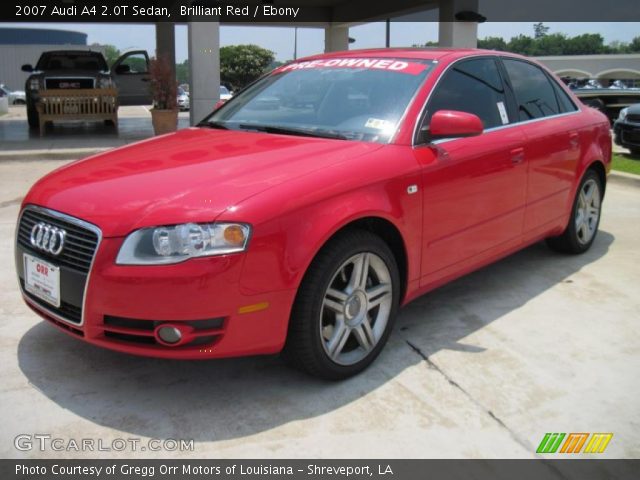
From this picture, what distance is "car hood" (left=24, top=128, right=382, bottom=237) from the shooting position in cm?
271

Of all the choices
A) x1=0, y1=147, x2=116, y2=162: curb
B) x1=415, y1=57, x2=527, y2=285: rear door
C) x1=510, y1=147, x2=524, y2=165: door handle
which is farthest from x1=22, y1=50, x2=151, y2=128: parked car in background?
x1=510, y1=147, x2=524, y2=165: door handle

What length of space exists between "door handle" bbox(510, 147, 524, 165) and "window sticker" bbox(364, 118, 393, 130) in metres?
1.01

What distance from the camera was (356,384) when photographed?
316 cm

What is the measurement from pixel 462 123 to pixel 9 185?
6395 mm

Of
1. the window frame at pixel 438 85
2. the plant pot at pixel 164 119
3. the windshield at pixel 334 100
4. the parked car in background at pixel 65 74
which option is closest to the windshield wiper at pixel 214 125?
the windshield at pixel 334 100

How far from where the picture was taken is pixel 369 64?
399 centimetres

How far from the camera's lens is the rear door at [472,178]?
3539 mm

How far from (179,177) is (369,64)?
1.60 m

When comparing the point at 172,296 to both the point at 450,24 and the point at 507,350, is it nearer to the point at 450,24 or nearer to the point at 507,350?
the point at 507,350

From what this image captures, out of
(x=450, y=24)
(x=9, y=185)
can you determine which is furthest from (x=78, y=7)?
(x=9, y=185)

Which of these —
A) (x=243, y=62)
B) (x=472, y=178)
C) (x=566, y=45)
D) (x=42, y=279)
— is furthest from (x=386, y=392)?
(x=566, y=45)

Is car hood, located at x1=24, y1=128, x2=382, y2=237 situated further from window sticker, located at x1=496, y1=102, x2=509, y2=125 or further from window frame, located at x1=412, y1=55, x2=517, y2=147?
window sticker, located at x1=496, y1=102, x2=509, y2=125

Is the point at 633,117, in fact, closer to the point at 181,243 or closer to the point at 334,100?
the point at 334,100

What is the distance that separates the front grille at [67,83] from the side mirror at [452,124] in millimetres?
11323
